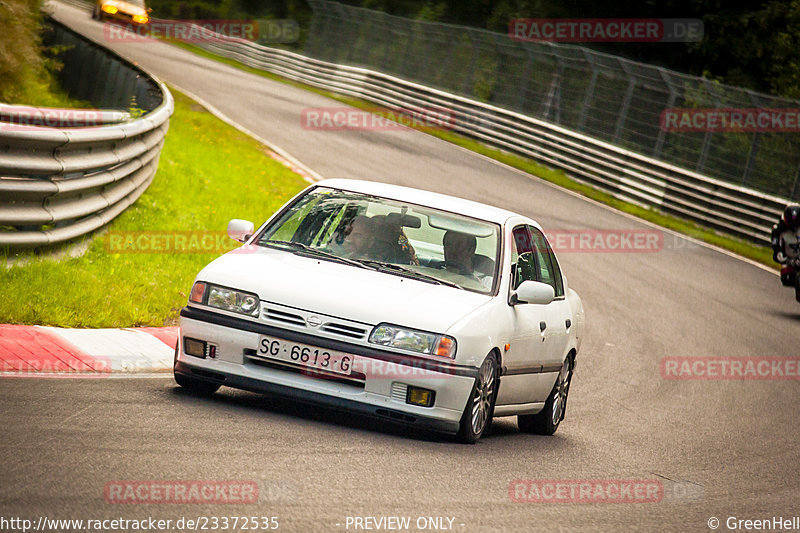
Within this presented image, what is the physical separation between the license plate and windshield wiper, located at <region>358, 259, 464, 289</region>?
37.2 inches

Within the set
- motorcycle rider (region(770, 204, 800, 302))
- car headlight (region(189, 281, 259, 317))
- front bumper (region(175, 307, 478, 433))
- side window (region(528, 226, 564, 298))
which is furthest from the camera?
motorcycle rider (region(770, 204, 800, 302))

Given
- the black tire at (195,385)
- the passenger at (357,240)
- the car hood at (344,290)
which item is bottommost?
the black tire at (195,385)

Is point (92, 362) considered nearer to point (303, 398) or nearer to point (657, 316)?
point (303, 398)

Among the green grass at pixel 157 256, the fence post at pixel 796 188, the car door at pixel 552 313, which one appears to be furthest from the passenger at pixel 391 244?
the fence post at pixel 796 188

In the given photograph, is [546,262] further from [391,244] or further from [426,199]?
[391,244]

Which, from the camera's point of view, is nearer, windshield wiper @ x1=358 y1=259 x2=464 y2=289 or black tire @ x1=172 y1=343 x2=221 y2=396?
black tire @ x1=172 y1=343 x2=221 y2=396

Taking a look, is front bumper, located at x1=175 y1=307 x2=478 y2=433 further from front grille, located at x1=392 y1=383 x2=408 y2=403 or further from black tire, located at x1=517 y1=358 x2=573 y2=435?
black tire, located at x1=517 y1=358 x2=573 y2=435

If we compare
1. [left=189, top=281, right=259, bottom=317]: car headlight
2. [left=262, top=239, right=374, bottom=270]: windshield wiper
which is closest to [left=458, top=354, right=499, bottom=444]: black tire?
[left=262, top=239, right=374, bottom=270]: windshield wiper

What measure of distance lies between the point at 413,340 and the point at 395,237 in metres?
1.21

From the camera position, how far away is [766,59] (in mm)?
37125

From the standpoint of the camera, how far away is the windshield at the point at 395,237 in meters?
7.72

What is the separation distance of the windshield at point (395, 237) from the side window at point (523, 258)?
0.82 ft

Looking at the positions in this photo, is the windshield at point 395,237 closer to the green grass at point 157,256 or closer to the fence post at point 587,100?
the green grass at point 157,256

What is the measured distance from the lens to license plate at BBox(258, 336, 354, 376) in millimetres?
6781
